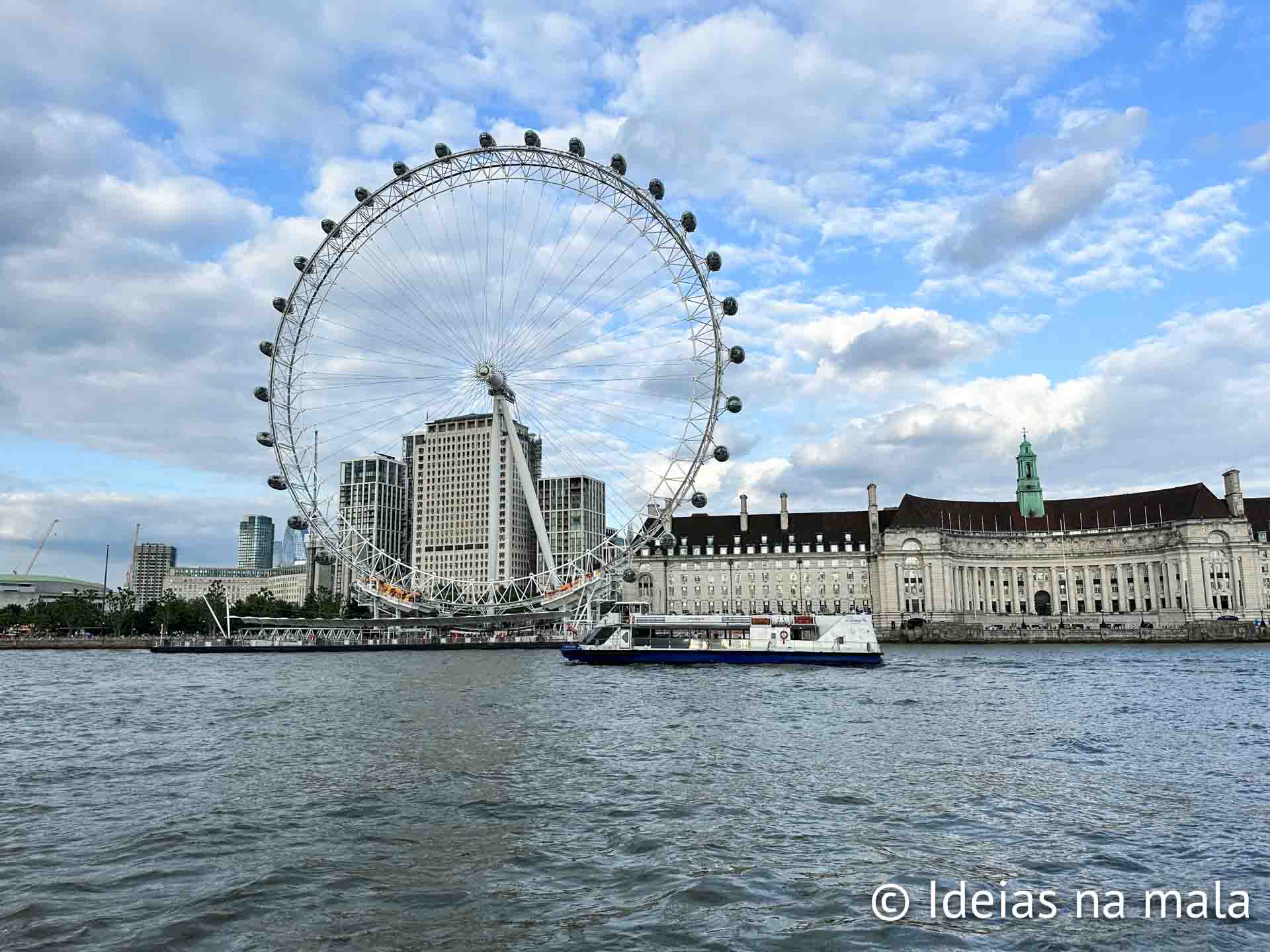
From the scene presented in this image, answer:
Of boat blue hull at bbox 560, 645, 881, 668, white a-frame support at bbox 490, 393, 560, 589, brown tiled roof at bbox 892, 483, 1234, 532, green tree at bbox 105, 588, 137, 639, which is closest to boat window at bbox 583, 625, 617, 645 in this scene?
boat blue hull at bbox 560, 645, 881, 668

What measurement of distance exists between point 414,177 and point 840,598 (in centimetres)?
9641

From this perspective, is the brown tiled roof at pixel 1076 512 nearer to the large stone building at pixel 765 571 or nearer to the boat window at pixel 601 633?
the large stone building at pixel 765 571

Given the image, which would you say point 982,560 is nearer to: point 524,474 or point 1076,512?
point 1076,512

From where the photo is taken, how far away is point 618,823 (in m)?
17.8

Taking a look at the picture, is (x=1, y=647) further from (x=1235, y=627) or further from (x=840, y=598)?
(x=1235, y=627)

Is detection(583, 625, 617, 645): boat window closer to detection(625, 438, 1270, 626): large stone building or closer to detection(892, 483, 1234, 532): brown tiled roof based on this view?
detection(625, 438, 1270, 626): large stone building

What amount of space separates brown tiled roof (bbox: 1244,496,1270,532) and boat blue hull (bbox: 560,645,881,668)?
9946 cm

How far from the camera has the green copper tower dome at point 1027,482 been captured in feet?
520

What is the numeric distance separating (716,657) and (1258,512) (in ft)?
359

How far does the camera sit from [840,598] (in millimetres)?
145375

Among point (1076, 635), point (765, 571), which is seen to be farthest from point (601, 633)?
point (1076, 635)

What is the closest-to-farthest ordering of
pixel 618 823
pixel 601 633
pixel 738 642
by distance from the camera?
pixel 618 823, pixel 738 642, pixel 601 633

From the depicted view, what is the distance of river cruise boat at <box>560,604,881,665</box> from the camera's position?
68.0 metres

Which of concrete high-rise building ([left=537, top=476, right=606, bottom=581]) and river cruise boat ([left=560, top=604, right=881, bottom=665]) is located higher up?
concrete high-rise building ([left=537, top=476, right=606, bottom=581])
